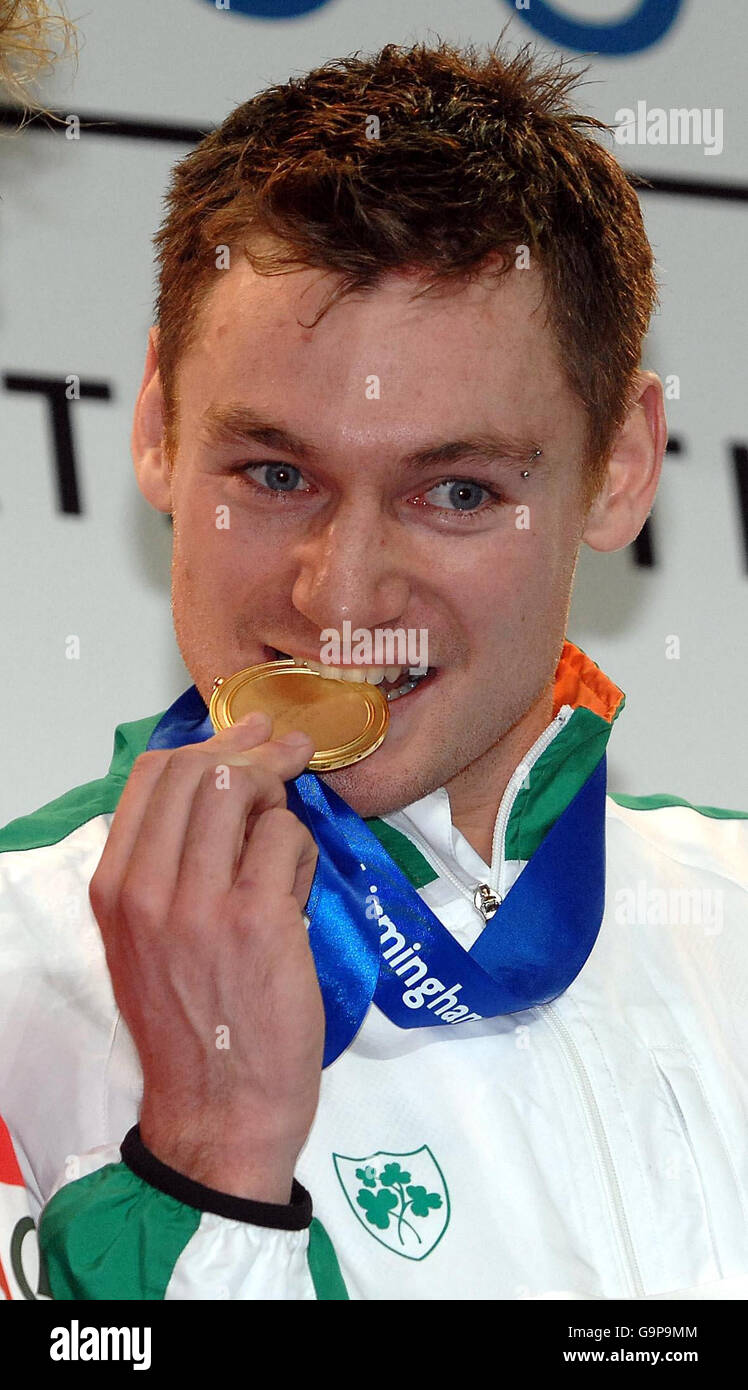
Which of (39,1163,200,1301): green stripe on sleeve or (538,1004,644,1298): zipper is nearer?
(39,1163,200,1301): green stripe on sleeve

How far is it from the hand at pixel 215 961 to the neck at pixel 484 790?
449mm

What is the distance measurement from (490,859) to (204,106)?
4.33 ft

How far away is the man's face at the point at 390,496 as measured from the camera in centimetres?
148

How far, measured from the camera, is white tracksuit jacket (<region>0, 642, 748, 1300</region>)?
1.50 metres

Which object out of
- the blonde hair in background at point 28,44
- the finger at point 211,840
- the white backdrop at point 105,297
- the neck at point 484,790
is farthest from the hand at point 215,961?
the white backdrop at point 105,297

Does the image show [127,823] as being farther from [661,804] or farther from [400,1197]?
[661,804]

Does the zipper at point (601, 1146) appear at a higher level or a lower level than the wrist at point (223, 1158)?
lower

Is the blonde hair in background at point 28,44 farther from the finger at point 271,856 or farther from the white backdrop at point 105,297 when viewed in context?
the finger at point 271,856

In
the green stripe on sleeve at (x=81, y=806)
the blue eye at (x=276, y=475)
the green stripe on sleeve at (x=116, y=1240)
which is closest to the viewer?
the green stripe on sleeve at (x=116, y=1240)

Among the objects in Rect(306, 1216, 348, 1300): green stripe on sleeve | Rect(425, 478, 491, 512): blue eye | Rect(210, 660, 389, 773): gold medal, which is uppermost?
Rect(425, 478, 491, 512): blue eye

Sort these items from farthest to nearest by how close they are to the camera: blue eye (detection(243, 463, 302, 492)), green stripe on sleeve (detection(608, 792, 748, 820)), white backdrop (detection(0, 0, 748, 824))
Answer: white backdrop (detection(0, 0, 748, 824)) < green stripe on sleeve (detection(608, 792, 748, 820)) < blue eye (detection(243, 463, 302, 492))

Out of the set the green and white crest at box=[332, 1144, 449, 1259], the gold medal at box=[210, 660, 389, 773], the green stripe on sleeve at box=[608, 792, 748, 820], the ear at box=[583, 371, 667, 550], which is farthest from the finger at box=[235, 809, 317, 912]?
the green stripe on sleeve at box=[608, 792, 748, 820]

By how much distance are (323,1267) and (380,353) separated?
81 cm

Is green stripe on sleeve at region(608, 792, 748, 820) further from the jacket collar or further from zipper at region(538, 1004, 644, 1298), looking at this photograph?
zipper at region(538, 1004, 644, 1298)
